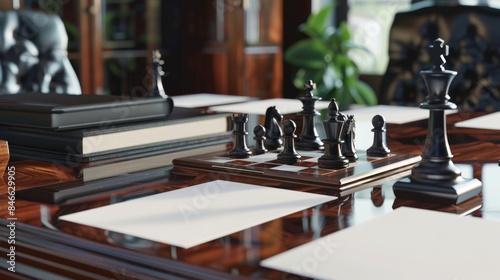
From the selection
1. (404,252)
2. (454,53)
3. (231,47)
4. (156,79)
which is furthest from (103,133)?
(231,47)

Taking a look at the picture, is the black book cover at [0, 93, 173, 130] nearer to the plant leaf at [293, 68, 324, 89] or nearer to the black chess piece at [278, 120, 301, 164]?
the black chess piece at [278, 120, 301, 164]

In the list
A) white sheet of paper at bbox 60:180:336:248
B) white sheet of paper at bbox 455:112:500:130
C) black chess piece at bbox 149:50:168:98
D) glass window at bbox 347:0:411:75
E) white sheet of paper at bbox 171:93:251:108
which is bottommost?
white sheet of paper at bbox 60:180:336:248

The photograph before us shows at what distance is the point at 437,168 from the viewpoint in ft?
2.90

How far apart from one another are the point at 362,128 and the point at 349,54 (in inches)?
128

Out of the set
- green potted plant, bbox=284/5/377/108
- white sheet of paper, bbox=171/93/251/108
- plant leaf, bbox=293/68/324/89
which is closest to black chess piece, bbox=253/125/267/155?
white sheet of paper, bbox=171/93/251/108

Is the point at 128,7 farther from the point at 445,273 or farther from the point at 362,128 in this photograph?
the point at 445,273

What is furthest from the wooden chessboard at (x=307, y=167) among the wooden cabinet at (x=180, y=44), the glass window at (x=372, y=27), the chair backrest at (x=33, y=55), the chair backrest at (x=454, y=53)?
the glass window at (x=372, y=27)

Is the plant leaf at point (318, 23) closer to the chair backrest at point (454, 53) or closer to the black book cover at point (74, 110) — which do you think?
the chair backrest at point (454, 53)

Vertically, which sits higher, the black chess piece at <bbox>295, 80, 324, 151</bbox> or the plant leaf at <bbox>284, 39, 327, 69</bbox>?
the plant leaf at <bbox>284, 39, 327, 69</bbox>

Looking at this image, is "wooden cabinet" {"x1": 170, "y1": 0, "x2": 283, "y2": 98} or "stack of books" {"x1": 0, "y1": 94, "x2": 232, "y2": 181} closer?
"stack of books" {"x1": 0, "y1": 94, "x2": 232, "y2": 181}

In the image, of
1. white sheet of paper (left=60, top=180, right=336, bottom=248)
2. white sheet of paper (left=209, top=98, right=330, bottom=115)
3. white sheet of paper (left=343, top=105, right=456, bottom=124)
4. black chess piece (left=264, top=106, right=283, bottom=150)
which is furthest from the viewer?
white sheet of paper (left=209, top=98, right=330, bottom=115)

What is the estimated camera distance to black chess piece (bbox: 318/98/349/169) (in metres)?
0.98

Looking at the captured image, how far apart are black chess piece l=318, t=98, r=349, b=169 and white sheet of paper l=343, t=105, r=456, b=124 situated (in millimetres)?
659

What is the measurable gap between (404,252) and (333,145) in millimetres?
345
